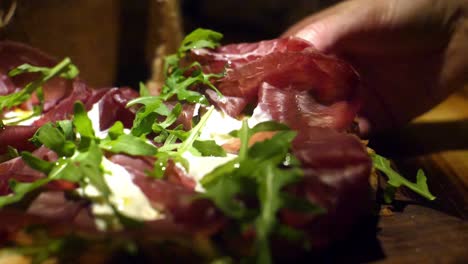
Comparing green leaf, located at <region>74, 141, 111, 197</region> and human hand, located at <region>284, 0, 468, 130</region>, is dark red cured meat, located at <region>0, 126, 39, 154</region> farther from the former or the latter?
human hand, located at <region>284, 0, 468, 130</region>

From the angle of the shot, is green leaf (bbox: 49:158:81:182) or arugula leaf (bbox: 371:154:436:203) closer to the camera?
green leaf (bbox: 49:158:81:182)

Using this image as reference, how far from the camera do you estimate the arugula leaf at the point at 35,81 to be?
4.46ft

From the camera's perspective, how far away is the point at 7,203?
84cm

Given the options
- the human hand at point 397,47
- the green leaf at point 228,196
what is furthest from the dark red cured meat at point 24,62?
the green leaf at point 228,196

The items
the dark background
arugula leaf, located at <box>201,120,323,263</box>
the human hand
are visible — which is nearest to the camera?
arugula leaf, located at <box>201,120,323,263</box>

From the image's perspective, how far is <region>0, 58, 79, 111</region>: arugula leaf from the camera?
1.36 metres

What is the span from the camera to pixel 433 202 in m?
1.18

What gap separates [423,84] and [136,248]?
1308mm

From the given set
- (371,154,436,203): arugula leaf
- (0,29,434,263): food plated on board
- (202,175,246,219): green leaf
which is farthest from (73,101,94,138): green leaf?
(371,154,436,203): arugula leaf

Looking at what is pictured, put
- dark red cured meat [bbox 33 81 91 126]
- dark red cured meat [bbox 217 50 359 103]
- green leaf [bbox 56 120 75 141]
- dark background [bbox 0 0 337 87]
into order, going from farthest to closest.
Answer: dark background [bbox 0 0 337 87] → dark red cured meat [bbox 33 81 91 126] → dark red cured meat [bbox 217 50 359 103] → green leaf [bbox 56 120 75 141]

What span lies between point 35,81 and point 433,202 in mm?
1182

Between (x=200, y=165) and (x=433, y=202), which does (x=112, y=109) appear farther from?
(x=433, y=202)

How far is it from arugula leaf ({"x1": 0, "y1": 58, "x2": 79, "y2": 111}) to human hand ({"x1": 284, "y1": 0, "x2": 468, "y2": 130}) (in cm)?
72

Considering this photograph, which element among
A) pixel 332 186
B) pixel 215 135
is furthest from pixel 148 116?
pixel 332 186
